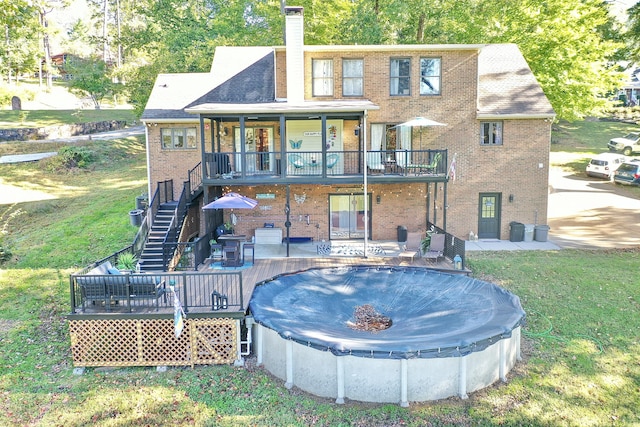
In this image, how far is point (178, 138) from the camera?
66.5 ft

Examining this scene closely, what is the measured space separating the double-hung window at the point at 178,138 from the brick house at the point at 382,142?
4cm

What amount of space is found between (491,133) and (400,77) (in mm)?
4362

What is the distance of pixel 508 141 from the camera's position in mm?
20250

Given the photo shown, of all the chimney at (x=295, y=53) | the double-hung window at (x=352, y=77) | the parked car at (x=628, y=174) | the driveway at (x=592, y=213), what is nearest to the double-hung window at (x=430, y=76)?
the double-hung window at (x=352, y=77)

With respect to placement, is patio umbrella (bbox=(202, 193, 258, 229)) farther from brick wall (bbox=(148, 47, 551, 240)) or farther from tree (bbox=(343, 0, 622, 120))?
tree (bbox=(343, 0, 622, 120))

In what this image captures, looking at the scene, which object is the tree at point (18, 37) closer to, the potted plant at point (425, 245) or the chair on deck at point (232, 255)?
the chair on deck at point (232, 255)

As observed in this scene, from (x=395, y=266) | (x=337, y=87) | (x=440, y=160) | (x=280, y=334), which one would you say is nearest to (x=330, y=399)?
(x=280, y=334)

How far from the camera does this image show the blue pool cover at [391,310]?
9.67 metres

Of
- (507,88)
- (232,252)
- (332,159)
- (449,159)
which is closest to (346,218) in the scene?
(332,159)

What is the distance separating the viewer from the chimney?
61.2ft

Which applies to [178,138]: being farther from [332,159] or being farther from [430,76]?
[430,76]

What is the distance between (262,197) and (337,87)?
5.27m

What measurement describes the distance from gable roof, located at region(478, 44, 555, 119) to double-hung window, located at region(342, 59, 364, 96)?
4880 mm

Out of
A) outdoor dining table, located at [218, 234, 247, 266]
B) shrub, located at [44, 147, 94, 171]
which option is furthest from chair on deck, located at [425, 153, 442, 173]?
shrub, located at [44, 147, 94, 171]
